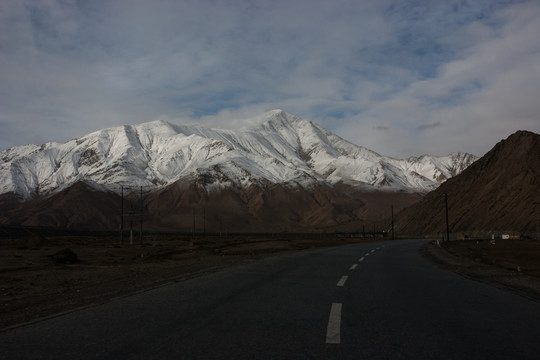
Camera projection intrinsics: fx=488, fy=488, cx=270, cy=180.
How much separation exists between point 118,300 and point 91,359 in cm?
524

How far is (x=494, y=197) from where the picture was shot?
119m

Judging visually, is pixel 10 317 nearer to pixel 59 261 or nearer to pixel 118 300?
pixel 118 300

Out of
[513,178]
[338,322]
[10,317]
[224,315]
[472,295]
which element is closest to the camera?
[338,322]

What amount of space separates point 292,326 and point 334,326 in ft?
2.29

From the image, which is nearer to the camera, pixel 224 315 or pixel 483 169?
pixel 224 315

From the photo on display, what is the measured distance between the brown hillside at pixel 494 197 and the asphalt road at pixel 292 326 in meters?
Result: 102

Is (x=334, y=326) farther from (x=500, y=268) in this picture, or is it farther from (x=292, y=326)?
(x=500, y=268)

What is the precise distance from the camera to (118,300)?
451 inches

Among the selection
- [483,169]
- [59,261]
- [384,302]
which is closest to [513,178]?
[483,169]

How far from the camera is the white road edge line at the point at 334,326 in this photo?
7.26 meters

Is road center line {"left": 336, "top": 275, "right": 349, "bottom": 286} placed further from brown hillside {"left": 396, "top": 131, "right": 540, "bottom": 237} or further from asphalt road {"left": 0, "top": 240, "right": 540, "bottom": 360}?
brown hillside {"left": 396, "top": 131, "right": 540, "bottom": 237}

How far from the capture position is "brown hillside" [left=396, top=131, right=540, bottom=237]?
353 ft

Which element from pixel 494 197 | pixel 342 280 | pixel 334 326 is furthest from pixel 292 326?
pixel 494 197

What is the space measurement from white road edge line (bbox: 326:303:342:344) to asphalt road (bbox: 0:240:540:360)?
0.02m
